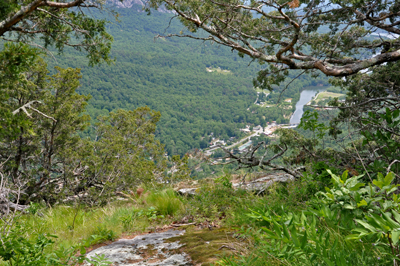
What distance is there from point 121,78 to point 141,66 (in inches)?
1112

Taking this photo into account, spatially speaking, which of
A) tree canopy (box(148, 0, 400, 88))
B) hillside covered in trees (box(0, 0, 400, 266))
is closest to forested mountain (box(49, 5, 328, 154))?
hillside covered in trees (box(0, 0, 400, 266))

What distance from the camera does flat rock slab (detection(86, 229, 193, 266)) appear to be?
240cm

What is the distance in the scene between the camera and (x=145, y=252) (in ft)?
8.93

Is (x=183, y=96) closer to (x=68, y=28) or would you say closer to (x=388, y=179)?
(x=68, y=28)

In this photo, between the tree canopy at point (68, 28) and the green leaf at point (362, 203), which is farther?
the tree canopy at point (68, 28)

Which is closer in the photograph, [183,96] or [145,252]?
[145,252]

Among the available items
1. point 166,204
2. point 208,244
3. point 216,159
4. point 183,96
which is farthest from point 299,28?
point 183,96

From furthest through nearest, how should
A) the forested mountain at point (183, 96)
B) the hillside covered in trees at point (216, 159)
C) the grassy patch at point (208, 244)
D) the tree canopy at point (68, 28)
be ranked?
the forested mountain at point (183, 96), the tree canopy at point (68, 28), the grassy patch at point (208, 244), the hillside covered in trees at point (216, 159)

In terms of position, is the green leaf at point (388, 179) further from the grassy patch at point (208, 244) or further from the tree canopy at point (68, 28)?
the tree canopy at point (68, 28)

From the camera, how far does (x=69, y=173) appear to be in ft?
30.3

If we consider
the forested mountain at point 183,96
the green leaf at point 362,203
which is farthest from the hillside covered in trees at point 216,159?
the forested mountain at point 183,96

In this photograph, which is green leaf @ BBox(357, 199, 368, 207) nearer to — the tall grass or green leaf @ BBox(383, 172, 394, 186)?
green leaf @ BBox(383, 172, 394, 186)

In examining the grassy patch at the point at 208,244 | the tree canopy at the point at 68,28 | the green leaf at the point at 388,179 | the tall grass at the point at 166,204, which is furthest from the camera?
the tree canopy at the point at 68,28

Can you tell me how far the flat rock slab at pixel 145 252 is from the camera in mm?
2402
